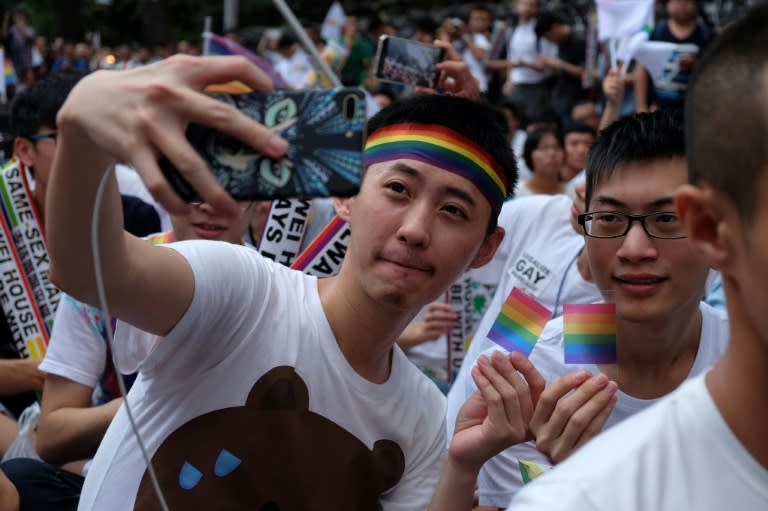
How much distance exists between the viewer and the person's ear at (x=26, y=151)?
4613mm

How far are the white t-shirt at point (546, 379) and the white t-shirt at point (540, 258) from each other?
0.81 metres

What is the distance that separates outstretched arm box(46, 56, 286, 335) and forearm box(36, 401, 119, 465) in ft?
5.05

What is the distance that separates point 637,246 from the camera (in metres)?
2.75

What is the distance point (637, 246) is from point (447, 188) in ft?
1.82

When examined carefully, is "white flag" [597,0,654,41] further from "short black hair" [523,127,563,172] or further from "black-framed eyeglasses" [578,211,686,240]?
"black-framed eyeglasses" [578,211,686,240]

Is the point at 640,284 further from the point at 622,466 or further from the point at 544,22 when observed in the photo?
the point at 544,22

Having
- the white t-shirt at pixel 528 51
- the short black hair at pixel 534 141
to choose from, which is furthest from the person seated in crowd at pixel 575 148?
the white t-shirt at pixel 528 51

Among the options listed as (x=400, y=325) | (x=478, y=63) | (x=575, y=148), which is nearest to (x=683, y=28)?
(x=575, y=148)

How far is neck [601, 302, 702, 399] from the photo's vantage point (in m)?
2.82

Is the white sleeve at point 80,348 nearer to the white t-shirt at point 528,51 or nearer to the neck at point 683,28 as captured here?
the neck at point 683,28

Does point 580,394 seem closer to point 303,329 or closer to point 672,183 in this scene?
point 303,329

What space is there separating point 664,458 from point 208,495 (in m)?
1.26

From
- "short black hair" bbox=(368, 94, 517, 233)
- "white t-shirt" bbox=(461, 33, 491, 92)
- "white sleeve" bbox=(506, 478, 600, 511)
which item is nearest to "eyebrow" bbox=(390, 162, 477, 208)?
"short black hair" bbox=(368, 94, 517, 233)

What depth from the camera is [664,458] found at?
1.42 metres
